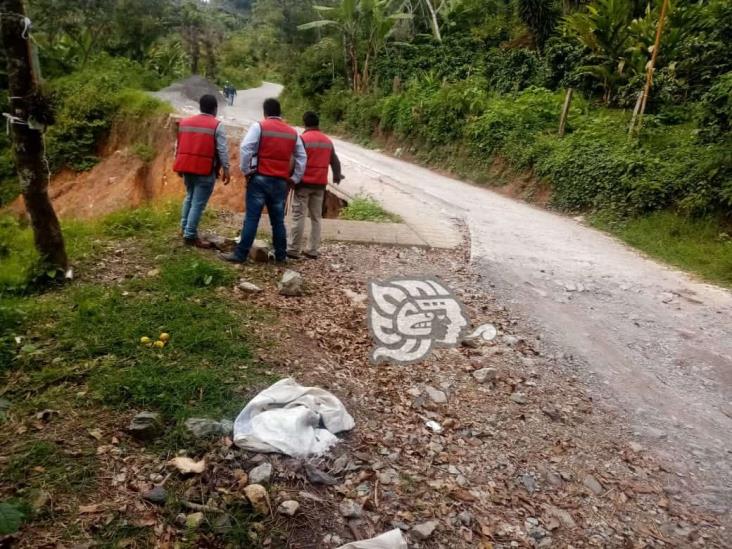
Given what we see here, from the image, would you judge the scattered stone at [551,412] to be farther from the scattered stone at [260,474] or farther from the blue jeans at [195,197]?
the blue jeans at [195,197]

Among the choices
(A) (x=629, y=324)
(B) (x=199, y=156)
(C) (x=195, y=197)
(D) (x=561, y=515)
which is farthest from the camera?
(C) (x=195, y=197)

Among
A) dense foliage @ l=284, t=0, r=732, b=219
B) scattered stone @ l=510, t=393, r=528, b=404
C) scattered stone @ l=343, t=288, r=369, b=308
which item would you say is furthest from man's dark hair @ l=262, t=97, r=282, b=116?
dense foliage @ l=284, t=0, r=732, b=219

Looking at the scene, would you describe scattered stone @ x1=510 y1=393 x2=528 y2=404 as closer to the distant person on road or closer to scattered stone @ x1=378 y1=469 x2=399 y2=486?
scattered stone @ x1=378 y1=469 x2=399 y2=486

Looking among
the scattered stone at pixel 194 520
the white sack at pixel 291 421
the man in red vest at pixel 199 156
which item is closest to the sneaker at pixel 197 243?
the man in red vest at pixel 199 156

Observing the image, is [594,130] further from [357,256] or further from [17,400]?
[17,400]

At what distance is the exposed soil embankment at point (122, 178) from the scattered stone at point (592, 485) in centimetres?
1351

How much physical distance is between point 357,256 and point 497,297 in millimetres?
1881

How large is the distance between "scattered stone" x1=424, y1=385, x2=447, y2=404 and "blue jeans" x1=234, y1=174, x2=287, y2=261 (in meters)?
2.68

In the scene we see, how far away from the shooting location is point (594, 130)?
450 inches

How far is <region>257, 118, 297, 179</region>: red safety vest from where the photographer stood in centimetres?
549

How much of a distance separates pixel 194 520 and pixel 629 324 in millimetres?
4653

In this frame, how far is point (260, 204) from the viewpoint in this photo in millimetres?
5672

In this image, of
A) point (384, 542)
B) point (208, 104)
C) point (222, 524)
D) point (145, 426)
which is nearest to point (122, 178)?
point (208, 104)

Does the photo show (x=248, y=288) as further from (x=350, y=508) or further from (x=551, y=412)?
(x=551, y=412)
